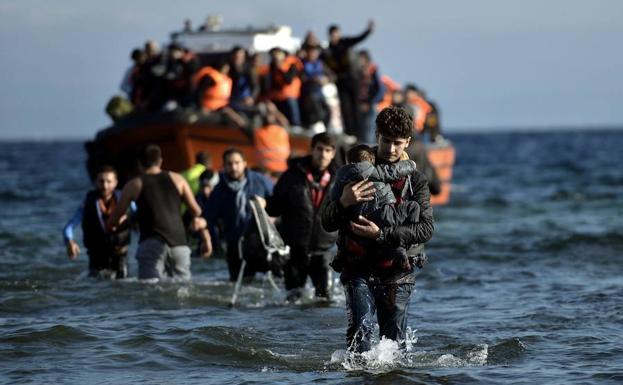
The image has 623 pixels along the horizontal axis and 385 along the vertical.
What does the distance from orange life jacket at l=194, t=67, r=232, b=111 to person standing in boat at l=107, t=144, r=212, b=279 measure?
9.18 meters

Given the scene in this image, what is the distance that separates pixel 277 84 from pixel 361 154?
44.7ft

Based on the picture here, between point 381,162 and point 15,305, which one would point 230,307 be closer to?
point 15,305

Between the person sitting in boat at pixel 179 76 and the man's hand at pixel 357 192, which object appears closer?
the man's hand at pixel 357 192

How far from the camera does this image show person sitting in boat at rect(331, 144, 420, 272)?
23.6ft

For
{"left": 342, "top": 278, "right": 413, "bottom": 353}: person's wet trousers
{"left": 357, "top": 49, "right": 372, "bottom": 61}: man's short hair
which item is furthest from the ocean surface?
{"left": 357, "top": 49, "right": 372, "bottom": 61}: man's short hair

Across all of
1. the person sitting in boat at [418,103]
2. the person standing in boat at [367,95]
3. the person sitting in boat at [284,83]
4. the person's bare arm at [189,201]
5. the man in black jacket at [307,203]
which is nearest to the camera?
the man in black jacket at [307,203]

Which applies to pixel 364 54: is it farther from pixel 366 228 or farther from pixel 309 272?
pixel 366 228

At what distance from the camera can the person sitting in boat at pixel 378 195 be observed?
7.20 meters

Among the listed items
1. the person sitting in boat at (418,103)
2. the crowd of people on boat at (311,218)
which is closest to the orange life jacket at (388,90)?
the person sitting in boat at (418,103)

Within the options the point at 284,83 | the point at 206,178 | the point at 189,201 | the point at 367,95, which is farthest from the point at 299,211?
the point at 367,95

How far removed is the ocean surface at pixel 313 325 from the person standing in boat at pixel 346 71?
334cm

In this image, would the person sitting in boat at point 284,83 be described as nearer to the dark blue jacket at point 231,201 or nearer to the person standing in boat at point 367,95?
the person standing in boat at point 367,95

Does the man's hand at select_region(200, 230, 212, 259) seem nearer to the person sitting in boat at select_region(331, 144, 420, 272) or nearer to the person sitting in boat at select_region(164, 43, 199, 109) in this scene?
the person sitting in boat at select_region(331, 144, 420, 272)

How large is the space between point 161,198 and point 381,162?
4209 millimetres
